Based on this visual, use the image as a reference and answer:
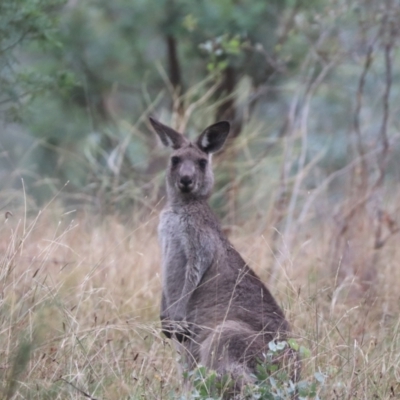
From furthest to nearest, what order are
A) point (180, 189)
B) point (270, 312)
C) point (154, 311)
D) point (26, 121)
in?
point (26, 121) < point (154, 311) < point (180, 189) < point (270, 312)

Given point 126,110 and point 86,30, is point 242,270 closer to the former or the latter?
point 86,30

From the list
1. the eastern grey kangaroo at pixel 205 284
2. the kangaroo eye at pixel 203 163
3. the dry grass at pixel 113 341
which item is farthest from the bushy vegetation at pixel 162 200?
the kangaroo eye at pixel 203 163

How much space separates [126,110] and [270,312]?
941cm

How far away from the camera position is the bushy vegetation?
441cm

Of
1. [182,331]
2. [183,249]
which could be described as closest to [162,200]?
[183,249]

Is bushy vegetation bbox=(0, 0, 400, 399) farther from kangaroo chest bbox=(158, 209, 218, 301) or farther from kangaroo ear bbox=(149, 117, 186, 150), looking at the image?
kangaroo ear bbox=(149, 117, 186, 150)

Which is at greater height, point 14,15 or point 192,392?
point 14,15

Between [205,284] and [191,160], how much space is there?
844mm

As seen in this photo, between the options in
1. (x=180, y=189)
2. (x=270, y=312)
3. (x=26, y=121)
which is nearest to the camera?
(x=270, y=312)

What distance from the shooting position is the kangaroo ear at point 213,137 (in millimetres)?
5605

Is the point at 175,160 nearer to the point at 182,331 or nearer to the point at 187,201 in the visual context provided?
the point at 187,201

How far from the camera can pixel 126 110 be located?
546 inches

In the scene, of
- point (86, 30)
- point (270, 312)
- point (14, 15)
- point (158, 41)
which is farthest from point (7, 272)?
point (158, 41)

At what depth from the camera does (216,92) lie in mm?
11742
